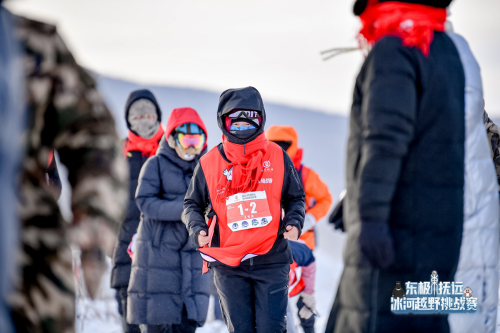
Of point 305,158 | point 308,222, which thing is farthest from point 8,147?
point 305,158

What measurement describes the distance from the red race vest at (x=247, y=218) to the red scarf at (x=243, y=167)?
0.12ft

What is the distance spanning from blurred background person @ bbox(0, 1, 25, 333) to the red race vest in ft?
5.75

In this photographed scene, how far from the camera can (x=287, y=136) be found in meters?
5.18

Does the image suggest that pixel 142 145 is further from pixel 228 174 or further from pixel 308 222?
pixel 228 174

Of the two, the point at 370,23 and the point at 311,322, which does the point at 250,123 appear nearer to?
the point at 370,23

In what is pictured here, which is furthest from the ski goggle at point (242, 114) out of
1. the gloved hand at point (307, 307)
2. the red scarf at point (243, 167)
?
the gloved hand at point (307, 307)

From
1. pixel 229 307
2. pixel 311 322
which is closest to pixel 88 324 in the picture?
pixel 311 322

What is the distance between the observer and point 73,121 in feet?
5.37

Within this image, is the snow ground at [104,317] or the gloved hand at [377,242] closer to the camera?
the gloved hand at [377,242]

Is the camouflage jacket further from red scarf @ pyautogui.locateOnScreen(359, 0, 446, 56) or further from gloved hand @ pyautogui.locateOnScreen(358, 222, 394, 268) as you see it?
gloved hand @ pyautogui.locateOnScreen(358, 222, 394, 268)

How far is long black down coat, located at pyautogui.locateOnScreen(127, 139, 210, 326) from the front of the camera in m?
4.37

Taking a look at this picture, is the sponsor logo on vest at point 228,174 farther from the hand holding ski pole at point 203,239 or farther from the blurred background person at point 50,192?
the blurred background person at point 50,192

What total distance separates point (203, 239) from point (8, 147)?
1883 mm

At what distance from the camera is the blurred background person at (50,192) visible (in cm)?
156
